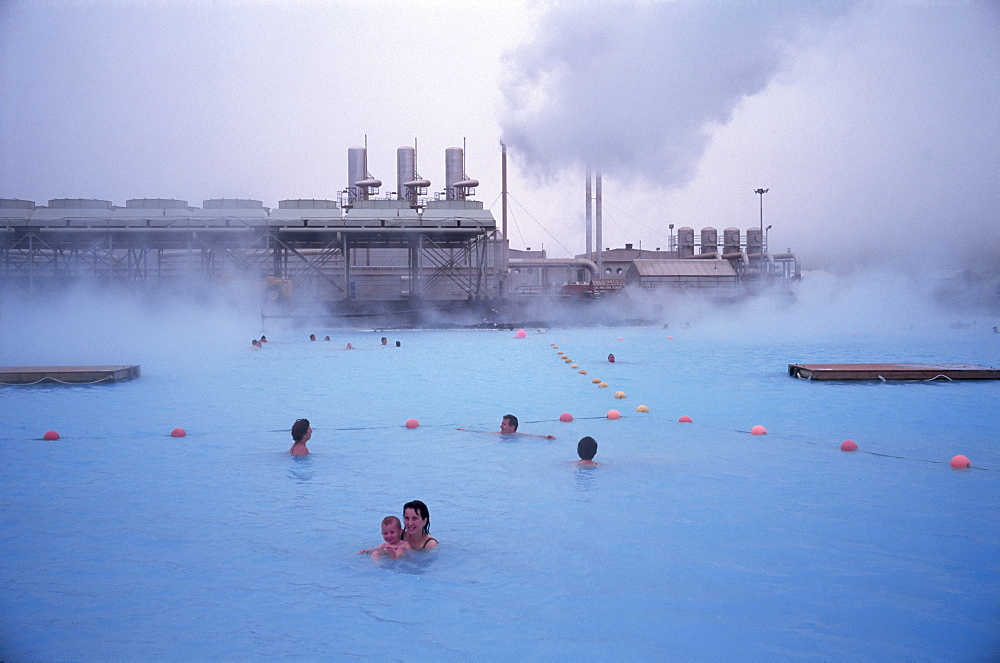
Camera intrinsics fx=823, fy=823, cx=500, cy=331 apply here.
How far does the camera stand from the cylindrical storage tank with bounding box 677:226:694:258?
53.8 metres

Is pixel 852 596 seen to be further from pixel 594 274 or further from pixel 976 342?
pixel 594 274

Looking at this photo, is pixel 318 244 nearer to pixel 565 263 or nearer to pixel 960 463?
pixel 565 263

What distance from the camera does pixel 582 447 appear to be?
8500 millimetres

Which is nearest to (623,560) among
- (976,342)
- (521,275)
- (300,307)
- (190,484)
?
(190,484)

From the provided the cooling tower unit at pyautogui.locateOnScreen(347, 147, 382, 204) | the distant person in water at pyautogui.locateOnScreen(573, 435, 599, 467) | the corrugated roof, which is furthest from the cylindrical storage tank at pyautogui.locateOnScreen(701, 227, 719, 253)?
the distant person in water at pyautogui.locateOnScreen(573, 435, 599, 467)

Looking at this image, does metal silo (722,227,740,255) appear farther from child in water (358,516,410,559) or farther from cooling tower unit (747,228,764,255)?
child in water (358,516,410,559)

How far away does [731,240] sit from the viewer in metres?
52.6

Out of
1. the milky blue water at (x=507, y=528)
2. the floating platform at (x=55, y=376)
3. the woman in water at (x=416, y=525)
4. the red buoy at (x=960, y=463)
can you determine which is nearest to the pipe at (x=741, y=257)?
the milky blue water at (x=507, y=528)

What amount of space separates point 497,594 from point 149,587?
2.20 m

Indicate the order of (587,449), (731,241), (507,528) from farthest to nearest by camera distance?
(731,241) → (587,449) → (507,528)

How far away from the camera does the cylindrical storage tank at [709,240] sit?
5366 centimetres

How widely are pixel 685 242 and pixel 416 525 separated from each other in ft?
166

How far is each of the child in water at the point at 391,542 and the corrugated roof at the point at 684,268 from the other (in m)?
41.4

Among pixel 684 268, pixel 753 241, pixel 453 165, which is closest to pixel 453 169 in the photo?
pixel 453 165
